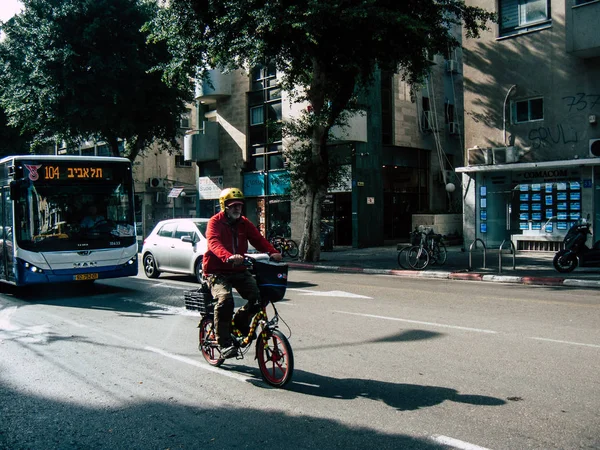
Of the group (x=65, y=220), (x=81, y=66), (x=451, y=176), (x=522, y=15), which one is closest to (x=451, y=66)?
(x=451, y=176)

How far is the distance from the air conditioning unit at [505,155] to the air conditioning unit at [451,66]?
435 inches

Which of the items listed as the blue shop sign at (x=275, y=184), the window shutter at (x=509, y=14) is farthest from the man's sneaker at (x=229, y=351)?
the blue shop sign at (x=275, y=184)

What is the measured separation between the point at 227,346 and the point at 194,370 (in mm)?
547

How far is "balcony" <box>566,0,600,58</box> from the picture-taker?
18.2 metres

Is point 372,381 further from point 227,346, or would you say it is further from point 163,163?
point 163,163

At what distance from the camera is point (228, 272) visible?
5.80 meters

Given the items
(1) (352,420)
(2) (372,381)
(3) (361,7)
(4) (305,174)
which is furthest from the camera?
(4) (305,174)

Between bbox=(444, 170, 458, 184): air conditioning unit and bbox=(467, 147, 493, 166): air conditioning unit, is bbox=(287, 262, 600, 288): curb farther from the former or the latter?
bbox=(444, 170, 458, 184): air conditioning unit

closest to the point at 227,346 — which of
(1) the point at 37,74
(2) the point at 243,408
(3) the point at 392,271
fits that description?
(2) the point at 243,408

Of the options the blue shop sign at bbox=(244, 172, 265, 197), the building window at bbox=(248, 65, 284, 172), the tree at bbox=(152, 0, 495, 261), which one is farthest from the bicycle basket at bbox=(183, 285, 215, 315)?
the blue shop sign at bbox=(244, 172, 265, 197)

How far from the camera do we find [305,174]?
65.4 ft

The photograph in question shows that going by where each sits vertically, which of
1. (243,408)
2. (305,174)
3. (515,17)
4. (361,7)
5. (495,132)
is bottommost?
(243,408)

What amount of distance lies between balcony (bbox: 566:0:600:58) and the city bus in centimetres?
1458

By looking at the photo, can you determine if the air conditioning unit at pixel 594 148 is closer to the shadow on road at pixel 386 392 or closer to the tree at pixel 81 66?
the tree at pixel 81 66
